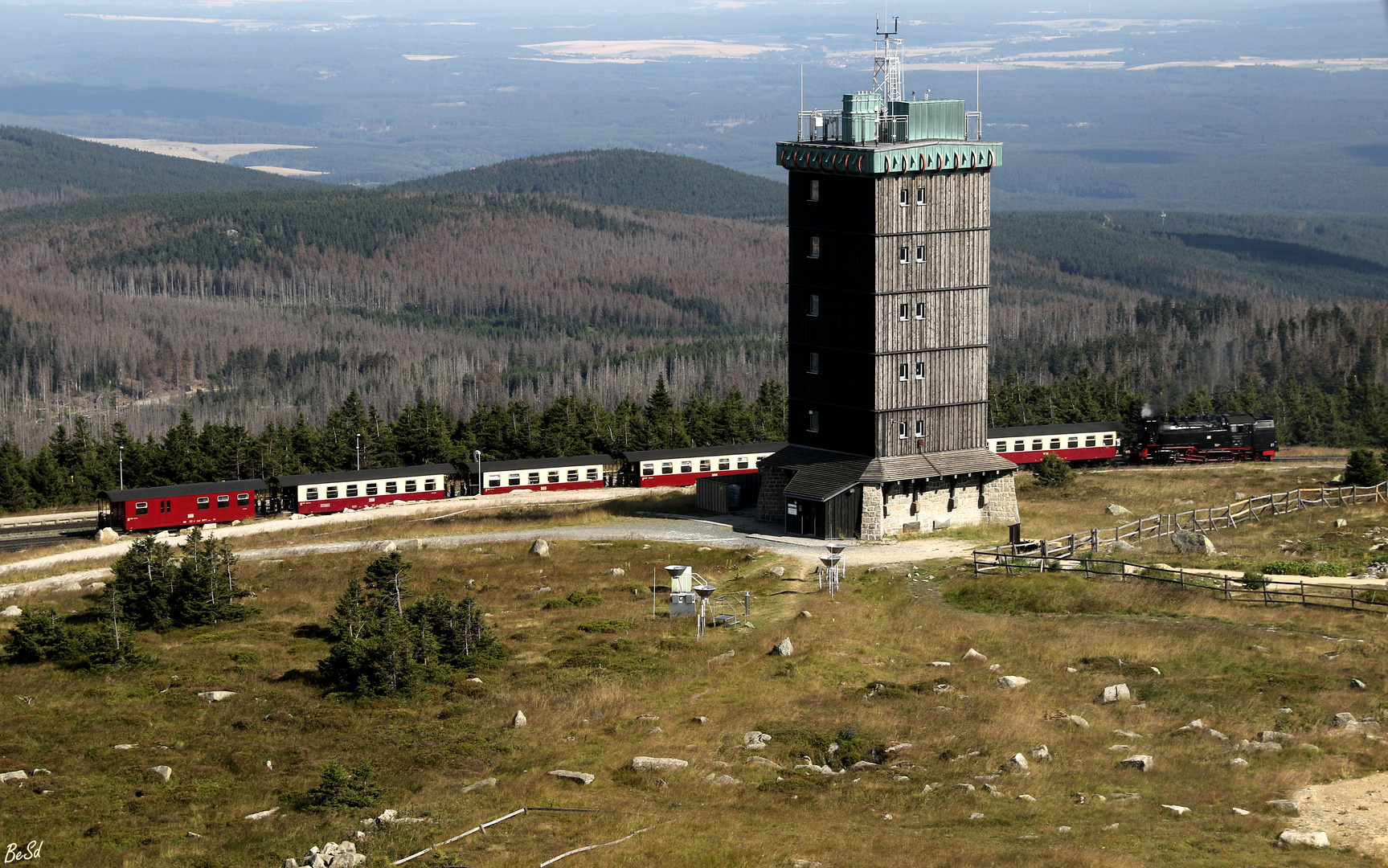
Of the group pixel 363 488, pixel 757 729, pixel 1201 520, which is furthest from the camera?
pixel 363 488

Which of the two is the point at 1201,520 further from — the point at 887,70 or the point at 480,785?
the point at 480,785

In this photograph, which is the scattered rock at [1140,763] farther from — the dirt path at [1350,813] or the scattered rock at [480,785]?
the scattered rock at [480,785]

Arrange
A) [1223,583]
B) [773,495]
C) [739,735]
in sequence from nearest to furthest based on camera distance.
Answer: [739,735] < [1223,583] < [773,495]

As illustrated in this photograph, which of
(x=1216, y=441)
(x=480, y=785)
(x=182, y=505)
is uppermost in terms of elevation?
(x=1216, y=441)

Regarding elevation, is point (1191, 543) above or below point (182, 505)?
above

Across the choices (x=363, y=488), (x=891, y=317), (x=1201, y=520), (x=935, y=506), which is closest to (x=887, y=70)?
(x=891, y=317)

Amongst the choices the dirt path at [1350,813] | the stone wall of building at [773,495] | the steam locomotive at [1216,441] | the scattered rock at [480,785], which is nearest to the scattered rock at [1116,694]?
the dirt path at [1350,813]
